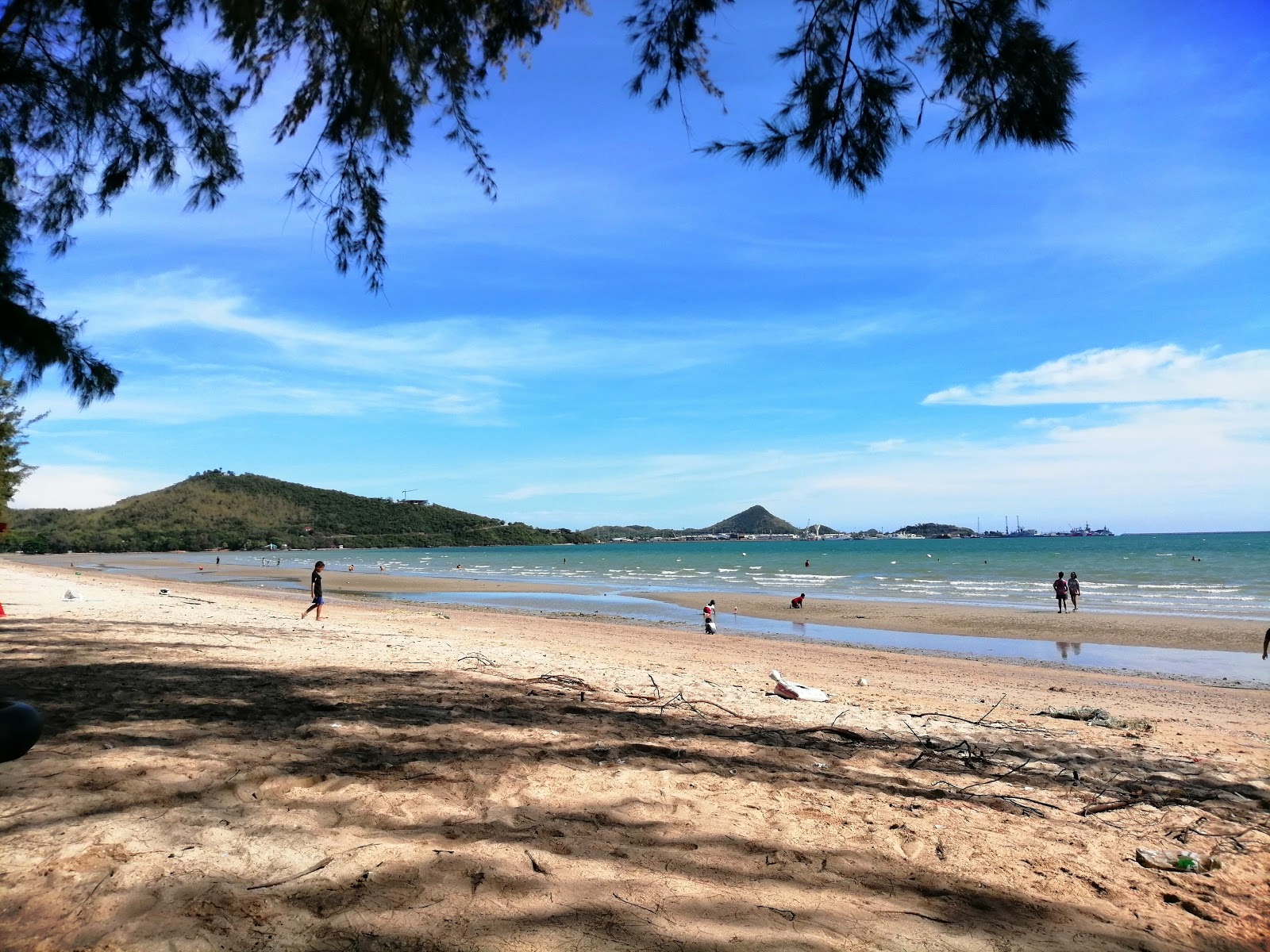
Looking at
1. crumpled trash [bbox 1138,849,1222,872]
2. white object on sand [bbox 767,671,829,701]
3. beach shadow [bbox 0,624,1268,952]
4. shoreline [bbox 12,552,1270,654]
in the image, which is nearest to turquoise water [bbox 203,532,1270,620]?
shoreline [bbox 12,552,1270,654]

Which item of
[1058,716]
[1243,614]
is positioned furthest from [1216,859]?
[1243,614]

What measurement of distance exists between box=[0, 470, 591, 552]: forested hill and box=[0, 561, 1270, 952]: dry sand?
115027mm

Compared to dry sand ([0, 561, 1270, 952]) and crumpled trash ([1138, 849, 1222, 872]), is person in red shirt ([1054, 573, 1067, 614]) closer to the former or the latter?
dry sand ([0, 561, 1270, 952])

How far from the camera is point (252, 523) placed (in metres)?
126

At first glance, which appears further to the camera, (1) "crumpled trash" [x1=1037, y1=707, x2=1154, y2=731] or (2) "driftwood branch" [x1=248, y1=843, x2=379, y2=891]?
(1) "crumpled trash" [x1=1037, y1=707, x2=1154, y2=731]

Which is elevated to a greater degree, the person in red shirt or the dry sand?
the dry sand

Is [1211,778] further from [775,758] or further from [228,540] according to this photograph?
Answer: [228,540]

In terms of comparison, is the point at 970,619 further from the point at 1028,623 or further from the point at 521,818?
the point at 521,818

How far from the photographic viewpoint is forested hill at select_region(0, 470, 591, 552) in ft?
354

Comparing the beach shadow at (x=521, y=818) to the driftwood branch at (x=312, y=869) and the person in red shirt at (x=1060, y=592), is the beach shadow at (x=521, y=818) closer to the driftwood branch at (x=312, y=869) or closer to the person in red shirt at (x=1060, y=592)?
the driftwood branch at (x=312, y=869)

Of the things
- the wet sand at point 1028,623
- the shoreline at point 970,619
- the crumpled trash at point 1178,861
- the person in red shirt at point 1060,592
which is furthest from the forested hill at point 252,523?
the crumpled trash at point 1178,861

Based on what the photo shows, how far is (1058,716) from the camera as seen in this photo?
7617mm

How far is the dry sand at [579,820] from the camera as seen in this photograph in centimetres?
256

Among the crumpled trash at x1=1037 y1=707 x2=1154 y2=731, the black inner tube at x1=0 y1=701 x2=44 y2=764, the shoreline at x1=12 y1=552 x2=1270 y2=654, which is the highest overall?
the black inner tube at x1=0 y1=701 x2=44 y2=764
